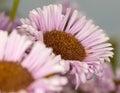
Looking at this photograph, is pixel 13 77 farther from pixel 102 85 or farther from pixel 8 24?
pixel 102 85

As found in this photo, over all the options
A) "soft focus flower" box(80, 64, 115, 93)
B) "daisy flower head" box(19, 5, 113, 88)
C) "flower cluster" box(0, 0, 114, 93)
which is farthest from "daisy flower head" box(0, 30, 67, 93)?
"soft focus flower" box(80, 64, 115, 93)

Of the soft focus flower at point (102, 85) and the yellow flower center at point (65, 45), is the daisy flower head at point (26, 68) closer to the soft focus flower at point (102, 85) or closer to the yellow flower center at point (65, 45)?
the yellow flower center at point (65, 45)

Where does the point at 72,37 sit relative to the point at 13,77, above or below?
above

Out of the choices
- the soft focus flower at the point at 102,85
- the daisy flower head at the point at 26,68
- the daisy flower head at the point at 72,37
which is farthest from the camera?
the soft focus flower at the point at 102,85

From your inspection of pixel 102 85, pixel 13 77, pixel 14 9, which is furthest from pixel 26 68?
pixel 102 85

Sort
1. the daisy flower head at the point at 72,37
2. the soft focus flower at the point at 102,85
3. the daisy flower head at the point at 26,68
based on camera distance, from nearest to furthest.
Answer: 1. the daisy flower head at the point at 26,68
2. the daisy flower head at the point at 72,37
3. the soft focus flower at the point at 102,85

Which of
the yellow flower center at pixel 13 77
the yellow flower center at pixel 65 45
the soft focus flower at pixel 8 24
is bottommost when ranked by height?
the yellow flower center at pixel 13 77

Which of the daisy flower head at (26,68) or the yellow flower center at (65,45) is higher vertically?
the yellow flower center at (65,45)

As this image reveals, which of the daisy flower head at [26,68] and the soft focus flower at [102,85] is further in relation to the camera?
the soft focus flower at [102,85]

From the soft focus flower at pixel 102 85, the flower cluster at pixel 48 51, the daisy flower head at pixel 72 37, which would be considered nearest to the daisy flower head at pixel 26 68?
the flower cluster at pixel 48 51
